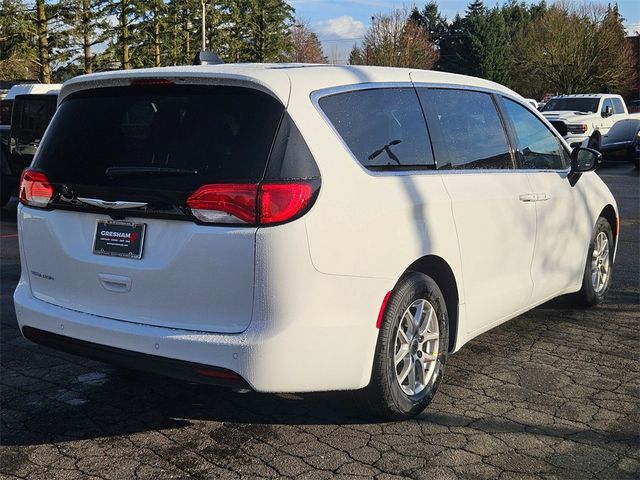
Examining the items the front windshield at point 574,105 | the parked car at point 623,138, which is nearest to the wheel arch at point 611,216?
the parked car at point 623,138

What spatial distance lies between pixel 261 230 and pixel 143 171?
65 centimetres

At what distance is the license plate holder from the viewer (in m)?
3.45

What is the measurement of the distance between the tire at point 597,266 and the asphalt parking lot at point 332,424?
764 mm

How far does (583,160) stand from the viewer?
558 cm

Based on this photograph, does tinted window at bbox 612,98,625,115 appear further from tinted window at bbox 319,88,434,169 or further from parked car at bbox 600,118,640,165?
tinted window at bbox 319,88,434,169

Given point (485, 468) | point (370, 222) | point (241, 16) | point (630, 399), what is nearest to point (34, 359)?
point (370, 222)

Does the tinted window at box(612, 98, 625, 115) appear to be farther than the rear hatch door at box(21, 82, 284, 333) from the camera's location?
Yes

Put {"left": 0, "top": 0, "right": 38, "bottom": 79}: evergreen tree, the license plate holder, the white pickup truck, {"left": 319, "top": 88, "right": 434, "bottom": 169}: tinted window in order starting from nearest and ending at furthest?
the license plate holder
{"left": 319, "top": 88, "right": 434, "bottom": 169}: tinted window
the white pickup truck
{"left": 0, "top": 0, "right": 38, "bottom": 79}: evergreen tree

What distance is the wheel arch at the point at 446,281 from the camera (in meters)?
4.02

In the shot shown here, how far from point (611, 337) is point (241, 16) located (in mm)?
56338

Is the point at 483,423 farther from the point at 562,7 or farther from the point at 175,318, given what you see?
the point at 562,7

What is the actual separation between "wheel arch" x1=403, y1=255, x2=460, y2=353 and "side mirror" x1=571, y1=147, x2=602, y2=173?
6.14ft

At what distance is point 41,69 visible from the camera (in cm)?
3597

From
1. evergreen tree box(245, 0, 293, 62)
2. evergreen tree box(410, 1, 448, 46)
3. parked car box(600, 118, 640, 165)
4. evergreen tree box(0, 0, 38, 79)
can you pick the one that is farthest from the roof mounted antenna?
evergreen tree box(410, 1, 448, 46)
